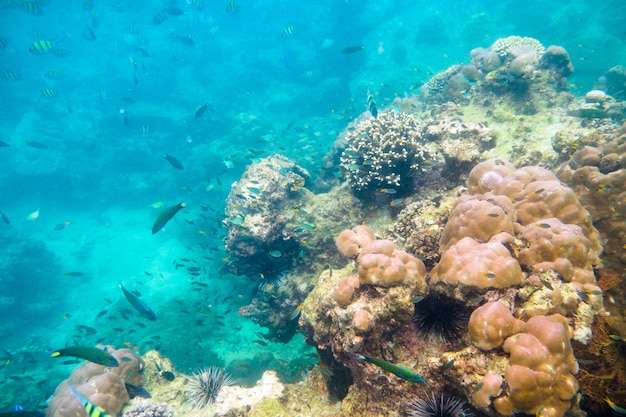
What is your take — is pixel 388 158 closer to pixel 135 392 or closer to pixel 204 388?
pixel 204 388

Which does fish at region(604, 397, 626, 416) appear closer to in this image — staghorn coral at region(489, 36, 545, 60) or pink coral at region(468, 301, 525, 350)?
pink coral at region(468, 301, 525, 350)

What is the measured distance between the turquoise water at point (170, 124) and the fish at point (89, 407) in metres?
3.86

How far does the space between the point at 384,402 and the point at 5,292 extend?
25.5m

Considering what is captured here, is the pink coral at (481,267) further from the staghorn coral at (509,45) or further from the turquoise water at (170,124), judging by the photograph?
the staghorn coral at (509,45)

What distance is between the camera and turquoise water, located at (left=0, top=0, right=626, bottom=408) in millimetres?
13984

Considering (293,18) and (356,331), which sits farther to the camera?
(293,18)

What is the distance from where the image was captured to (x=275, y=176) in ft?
30.0

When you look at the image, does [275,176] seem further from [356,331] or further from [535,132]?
[535,132]

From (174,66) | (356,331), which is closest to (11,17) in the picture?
(174,66)

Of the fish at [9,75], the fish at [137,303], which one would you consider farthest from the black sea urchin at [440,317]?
the fish at [9,75]

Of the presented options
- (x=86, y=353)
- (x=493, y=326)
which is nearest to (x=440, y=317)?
(x=493, y=326)

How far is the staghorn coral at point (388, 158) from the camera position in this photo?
6.96 metres

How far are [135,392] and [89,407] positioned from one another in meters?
2.04

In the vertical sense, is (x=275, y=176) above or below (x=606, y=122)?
below
